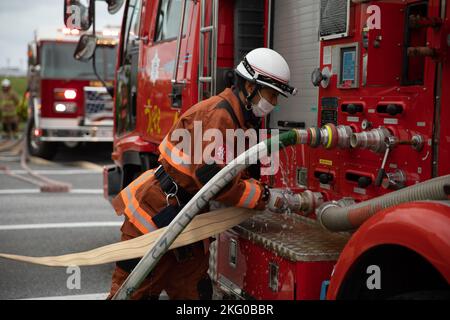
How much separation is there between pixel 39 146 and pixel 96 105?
1769mm

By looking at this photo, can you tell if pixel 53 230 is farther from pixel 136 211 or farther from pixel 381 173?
pixel 381 173

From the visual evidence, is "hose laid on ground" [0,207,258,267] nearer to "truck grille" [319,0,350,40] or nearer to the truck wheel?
"truck grille" [319,0,350,40]

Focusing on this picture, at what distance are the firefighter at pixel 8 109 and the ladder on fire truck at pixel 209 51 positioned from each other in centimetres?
1605

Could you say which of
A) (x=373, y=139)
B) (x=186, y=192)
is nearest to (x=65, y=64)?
(x=186, y=192)

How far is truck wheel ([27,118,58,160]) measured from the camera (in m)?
15.5

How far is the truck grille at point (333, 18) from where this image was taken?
11.5ft

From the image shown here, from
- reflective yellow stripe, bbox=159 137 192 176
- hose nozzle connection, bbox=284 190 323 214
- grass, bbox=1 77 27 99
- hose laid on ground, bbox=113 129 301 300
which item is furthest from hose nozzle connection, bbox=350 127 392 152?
grass, bbox=1 77 27 99

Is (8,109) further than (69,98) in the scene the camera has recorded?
Yes

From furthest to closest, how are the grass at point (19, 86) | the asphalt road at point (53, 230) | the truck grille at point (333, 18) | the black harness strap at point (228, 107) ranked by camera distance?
the grass at point (19, 86), the asphalt road at point (53, 230), the black harness strap at point (228, 107), the truck grille at point (333, 18)

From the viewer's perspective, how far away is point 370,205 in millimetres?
3006

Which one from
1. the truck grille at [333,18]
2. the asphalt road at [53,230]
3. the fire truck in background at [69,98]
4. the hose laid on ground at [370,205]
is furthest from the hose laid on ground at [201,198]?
the fire truck in background at [69,98]

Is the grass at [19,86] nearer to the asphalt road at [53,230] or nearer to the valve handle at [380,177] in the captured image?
Result: the asphalt road at [53,230]

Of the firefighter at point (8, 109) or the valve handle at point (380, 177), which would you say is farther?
the firefighter at point (8, 109)

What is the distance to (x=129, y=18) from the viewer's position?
269 inches
